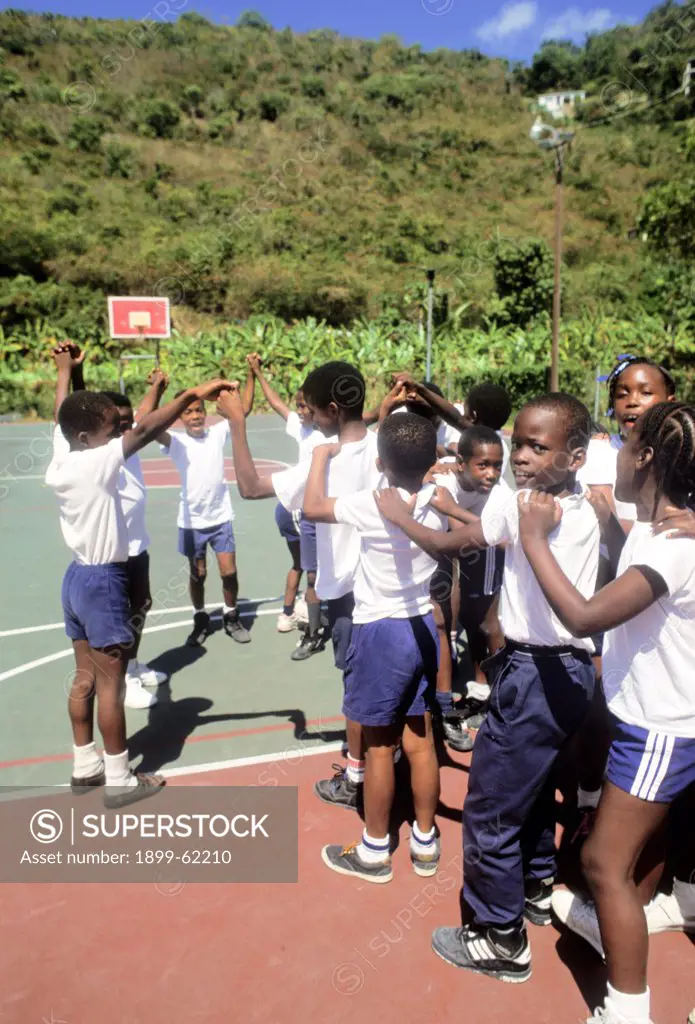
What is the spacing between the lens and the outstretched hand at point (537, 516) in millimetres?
2100

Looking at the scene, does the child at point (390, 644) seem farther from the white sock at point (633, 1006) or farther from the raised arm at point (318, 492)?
the white sock at point (633, 1006)

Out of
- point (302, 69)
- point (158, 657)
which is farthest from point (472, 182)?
point (158, 657)

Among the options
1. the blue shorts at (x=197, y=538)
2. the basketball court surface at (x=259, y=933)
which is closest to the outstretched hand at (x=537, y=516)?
the basketball court surface at (x=259, y=933)

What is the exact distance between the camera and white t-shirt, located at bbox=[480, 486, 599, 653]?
2.27 metres

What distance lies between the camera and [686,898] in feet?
8.65

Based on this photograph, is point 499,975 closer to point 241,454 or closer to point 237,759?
point 237,759

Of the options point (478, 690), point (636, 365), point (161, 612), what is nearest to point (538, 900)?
point (478, 690)

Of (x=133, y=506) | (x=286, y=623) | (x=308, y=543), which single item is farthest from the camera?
(x=286, y=623)

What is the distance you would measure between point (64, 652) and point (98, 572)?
219 cm

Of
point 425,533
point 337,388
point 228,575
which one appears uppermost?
point 337,388

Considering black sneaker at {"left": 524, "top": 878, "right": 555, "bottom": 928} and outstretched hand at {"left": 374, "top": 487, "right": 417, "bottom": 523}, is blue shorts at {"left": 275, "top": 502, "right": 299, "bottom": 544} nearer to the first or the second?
outstretched hand at {"left": 374, "top": 487, "right": 417, "bottom": 523}

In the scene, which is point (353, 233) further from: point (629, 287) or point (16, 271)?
point (16, 271)

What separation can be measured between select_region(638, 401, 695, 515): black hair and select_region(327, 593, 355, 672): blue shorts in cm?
158

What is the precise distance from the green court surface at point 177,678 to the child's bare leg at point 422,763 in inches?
45.9
